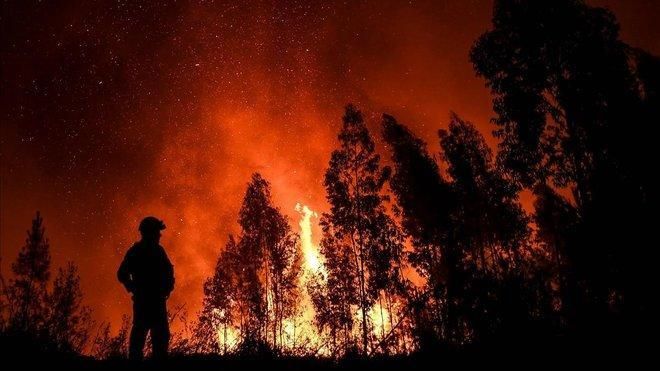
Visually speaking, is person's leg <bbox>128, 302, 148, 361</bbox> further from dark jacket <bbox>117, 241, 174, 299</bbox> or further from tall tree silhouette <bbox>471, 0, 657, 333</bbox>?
tall tree silhouette <bbox>471, 0, 657, 333</bbox>

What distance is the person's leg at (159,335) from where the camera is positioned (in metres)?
6.13

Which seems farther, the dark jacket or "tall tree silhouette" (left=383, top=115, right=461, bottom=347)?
"tall tree silhouette" (left=383, top=115, right=461, bottom=347)

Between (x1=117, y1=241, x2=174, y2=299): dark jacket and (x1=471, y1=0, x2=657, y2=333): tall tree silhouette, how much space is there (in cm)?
1281

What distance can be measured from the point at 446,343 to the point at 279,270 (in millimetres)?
26201

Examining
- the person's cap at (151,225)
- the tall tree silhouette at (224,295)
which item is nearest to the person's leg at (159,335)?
the person's cap at (151,225)

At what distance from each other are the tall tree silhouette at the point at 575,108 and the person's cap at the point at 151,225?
12934 mm

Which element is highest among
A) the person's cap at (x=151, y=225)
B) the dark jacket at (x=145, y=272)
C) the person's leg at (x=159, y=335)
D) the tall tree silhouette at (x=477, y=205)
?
the tall tree silhouette at (x=477, y=205)

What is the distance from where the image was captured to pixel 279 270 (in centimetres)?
3133

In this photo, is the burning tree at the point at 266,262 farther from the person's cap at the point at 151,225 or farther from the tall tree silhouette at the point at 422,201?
the person's cap at the point at 151,225

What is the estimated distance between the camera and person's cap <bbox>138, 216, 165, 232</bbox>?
21.2 ft

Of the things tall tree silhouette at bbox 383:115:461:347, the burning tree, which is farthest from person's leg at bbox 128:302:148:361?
the burning tree

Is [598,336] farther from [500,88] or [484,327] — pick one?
[500,88]

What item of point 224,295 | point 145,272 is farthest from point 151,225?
point 224,295

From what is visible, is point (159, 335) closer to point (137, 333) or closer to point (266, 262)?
point (137, 333)
